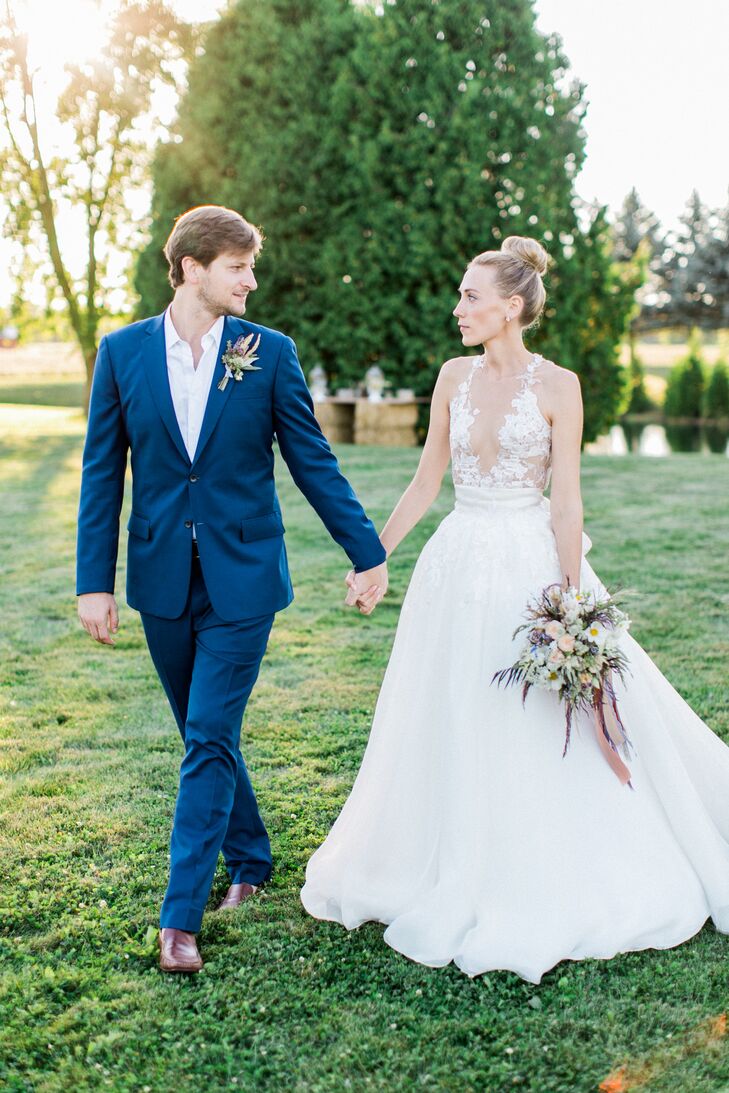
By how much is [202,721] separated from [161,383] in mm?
990

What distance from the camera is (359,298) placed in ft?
49.5

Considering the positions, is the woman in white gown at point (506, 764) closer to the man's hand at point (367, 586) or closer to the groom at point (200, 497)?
the man's hand at point (367, 586)

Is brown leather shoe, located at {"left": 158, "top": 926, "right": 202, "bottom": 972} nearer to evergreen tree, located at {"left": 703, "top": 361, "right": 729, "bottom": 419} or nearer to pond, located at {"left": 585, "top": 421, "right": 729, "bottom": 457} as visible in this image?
pond, located at {"left": 585, "top": 421, "right": 729, "bottom": 457}

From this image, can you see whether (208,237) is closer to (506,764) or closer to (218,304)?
(218,304)

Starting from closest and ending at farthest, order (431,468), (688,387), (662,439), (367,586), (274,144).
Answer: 1. (367,586)
2. (431,468)
3. (274,144)
4. (662,439)
5. (688,387)

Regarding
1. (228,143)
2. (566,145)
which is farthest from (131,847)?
(228,143)

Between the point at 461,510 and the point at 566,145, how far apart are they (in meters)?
12.6

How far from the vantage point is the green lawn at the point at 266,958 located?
262 centimetres

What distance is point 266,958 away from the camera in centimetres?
312

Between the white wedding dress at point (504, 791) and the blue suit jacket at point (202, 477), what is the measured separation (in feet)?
1.67

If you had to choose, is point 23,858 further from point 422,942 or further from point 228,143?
point 228,143

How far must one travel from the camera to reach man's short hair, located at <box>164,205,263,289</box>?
9.92ft

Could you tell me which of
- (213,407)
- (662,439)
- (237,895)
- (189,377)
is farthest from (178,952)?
(662,439)

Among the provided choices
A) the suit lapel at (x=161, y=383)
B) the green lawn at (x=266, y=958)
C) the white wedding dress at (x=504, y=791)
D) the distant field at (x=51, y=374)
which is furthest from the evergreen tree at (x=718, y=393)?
the suit lapel at (x=161, y=383)
